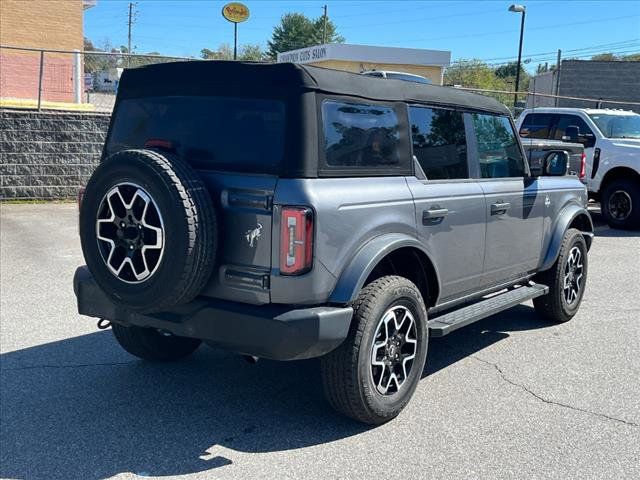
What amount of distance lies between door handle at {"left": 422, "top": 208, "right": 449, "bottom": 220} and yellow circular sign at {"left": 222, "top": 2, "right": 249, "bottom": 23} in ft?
60.5

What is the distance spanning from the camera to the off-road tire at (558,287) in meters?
5.93

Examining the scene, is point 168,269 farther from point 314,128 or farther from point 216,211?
point 314,128

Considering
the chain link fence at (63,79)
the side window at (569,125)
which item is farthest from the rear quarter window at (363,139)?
the chain link fence at (63,79)

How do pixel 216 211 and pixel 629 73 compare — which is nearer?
pixel 216 211

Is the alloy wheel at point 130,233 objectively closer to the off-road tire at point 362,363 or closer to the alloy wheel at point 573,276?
the off-road tire at point 362,363

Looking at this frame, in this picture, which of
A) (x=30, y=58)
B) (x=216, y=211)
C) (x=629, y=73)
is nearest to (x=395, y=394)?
(x=216, y=211)

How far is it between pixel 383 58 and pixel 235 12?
11916 mm

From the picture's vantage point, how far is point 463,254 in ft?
15.2

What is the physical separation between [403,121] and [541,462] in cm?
215

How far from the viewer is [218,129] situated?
3783 mm

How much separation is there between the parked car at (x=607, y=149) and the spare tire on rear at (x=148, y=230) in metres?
10.00

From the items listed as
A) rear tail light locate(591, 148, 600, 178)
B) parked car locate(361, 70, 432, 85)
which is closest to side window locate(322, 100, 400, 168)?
parked car locate(361, 70, 432, 85)

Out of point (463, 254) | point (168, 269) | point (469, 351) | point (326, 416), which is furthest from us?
point (469, 351)

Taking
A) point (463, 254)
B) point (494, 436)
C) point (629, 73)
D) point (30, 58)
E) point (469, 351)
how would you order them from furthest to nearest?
point (629, 73) < point (30, 58) < point (469, 351) < point (463, 254) < point (494, 436)
